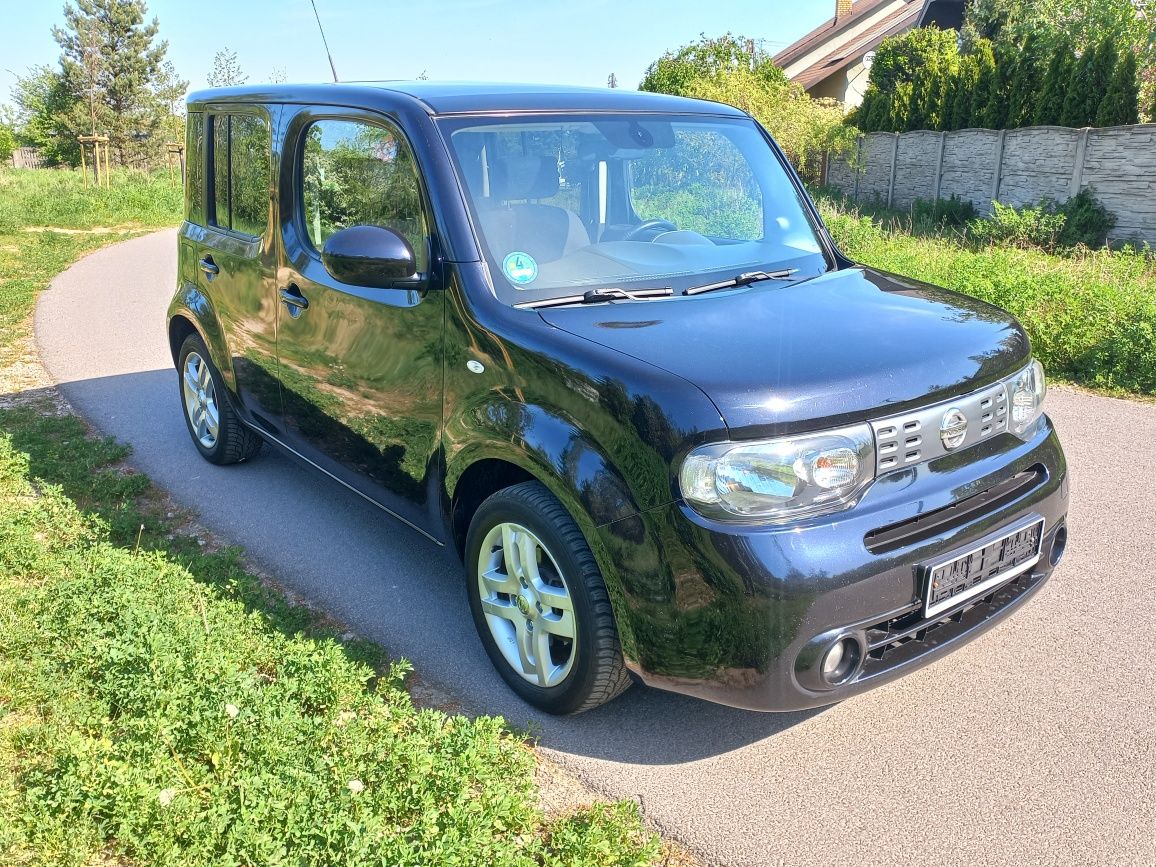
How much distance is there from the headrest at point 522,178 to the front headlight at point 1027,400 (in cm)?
175

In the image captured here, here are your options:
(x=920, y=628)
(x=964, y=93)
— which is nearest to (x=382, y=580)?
(x=920, y=628)

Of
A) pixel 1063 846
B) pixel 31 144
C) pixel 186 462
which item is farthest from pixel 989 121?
pixel 31 144

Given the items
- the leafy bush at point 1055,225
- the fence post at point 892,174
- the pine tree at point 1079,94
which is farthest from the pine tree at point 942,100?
the leafy bush at point 1055,225

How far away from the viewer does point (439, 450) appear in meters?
3.50

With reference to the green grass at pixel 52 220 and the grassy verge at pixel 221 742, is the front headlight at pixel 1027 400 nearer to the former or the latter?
the grassy verge at pixel 221 742

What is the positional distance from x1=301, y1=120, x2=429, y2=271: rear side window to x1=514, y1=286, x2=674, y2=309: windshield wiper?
0.48 meters

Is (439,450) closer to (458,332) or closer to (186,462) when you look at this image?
(458,332)

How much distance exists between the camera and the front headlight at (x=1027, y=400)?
3207mm

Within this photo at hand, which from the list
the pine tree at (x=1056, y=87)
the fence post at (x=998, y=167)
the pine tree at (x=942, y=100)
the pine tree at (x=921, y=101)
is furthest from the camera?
the pine tree at (x=921, y=101)

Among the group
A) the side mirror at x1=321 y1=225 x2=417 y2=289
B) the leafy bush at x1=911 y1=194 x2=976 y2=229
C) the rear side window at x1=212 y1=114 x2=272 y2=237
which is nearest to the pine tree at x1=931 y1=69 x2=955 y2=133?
the leafy bush at x1=911 y1=194 x2=976 y2=229

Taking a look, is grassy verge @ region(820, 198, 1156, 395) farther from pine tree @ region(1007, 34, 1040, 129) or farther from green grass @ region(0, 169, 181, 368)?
pine tree @ region(1007, 34, 1040, 129)

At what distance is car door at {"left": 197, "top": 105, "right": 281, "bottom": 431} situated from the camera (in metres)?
4.53

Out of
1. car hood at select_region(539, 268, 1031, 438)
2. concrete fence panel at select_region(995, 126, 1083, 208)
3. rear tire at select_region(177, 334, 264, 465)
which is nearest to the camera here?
car hood at select_region(539, 268, 1031, 438)

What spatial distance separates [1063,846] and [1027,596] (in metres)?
0.81
